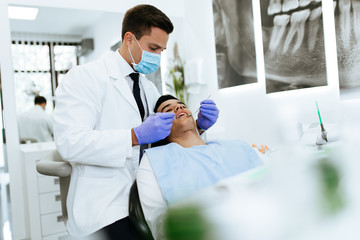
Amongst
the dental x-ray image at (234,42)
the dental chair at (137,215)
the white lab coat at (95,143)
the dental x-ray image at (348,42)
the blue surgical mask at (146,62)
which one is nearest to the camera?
the dental chair at (137,215)

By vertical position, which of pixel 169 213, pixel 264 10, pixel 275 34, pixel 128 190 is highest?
pixel 264 10

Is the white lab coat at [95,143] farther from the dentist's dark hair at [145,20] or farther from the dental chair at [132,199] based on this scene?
the dentist's dark hair at [145,20]

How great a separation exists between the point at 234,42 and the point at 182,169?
6.43ft

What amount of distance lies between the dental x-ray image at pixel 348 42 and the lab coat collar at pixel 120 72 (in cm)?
134

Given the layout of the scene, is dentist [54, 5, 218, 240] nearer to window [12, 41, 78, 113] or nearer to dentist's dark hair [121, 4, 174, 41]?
dentist's dark hair [121, 4, 174, 41]

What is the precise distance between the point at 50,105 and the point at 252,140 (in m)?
1.96

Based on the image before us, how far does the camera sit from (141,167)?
4.24 ft

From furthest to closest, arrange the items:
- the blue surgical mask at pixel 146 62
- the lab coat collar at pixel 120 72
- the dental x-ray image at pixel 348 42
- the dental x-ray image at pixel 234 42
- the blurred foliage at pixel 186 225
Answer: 1. the dental x-ray image at pixel 234 42
2. the dental x-ray image at pixel 348 42
3. the blue surgical mask at pixel 146 62
4. the lab coat collar at pixel 120 72
5. the blurred foliage at pixel 186 225

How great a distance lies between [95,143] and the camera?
4.05 ft

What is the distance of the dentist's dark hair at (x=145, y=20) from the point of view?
4.89 ft

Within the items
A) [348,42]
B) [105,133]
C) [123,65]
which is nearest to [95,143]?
[105,133]

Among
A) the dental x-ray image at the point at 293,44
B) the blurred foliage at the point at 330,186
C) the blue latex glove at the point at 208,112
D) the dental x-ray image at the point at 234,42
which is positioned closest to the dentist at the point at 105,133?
the blue latex glove at the point at 208,112

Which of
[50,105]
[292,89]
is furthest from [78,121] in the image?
[50,105]

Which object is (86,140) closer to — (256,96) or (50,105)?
(256,96)
